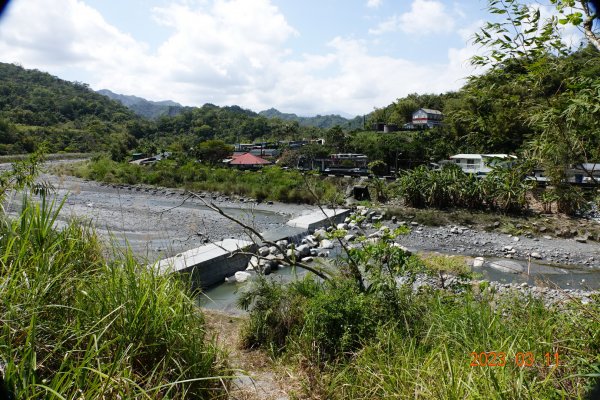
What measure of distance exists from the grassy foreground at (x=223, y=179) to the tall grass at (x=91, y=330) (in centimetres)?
1126

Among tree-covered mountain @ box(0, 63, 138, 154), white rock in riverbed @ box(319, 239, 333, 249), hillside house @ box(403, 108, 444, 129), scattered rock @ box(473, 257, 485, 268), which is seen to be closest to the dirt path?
white rock in riverbed @ box(319, 239, 333, 249)

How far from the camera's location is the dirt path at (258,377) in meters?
2.17

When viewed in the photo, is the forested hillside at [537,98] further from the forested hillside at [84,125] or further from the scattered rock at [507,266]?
the forested hillside at [84,125]

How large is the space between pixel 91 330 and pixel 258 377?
1.27 m

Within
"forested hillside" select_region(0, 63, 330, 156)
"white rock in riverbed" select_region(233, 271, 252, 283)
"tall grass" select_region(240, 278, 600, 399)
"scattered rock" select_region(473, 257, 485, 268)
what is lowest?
"scattered rock" select_region(473, 257, 485, 268)

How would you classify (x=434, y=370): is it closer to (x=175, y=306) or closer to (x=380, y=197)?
(x=175, y=306)

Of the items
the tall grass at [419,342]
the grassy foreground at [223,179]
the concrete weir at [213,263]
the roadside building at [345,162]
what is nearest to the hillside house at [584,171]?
the tall grass at [419,342]

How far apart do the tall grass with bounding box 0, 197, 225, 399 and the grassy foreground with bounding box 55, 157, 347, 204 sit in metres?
11.3

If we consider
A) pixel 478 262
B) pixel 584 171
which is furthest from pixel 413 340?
pixel 478 262

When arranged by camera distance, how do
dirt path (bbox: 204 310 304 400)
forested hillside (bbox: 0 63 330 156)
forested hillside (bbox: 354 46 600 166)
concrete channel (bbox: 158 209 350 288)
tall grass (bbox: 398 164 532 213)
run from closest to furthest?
1. forested hillside (bbox: 354 46 600 166)
2. dirt path (bbox: 204 310 304 400)
3. concrete channel (bbox: 158 209 350 288)
4. tall grass (bbox: 398 164 532 213)
5. forested hillside (bbox: 0 63 330 156)

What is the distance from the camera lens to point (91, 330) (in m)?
1.59

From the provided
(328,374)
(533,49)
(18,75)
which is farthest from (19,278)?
(18,75)

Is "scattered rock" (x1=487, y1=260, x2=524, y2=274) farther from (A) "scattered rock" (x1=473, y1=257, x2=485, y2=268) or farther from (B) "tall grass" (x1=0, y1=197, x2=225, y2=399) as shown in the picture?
(B) "tall grass" (x1=0, y1=197, x2=225, y2=399)

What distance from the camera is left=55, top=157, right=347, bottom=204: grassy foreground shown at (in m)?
17.0
